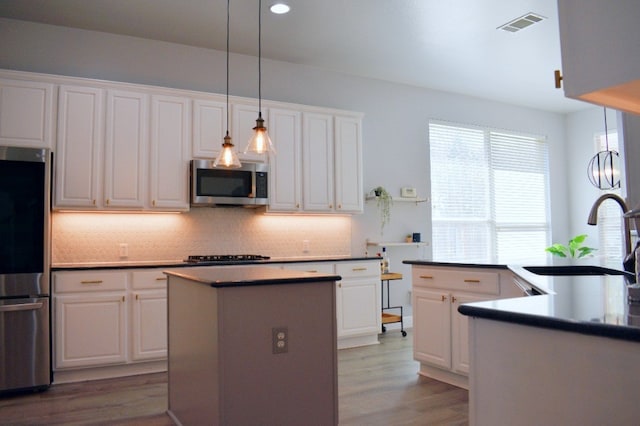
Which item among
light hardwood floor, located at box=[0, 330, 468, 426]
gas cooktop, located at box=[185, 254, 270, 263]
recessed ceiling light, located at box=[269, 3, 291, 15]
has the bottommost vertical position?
light hardwood floor, located at box=[0, 330, 468, 426]

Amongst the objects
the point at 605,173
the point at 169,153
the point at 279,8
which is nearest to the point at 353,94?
the point at 279,8

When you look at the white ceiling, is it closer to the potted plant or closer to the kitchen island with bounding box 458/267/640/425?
the potted plant

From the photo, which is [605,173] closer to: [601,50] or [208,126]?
[208,126]

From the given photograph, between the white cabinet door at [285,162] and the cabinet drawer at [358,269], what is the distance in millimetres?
747

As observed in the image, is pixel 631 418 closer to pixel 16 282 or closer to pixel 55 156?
pixel 16 282

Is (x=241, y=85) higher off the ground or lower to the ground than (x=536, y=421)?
higher

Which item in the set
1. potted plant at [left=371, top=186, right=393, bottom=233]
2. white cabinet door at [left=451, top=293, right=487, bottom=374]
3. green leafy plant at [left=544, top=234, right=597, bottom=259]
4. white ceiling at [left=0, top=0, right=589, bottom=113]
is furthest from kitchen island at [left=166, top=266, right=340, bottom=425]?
green leafy plant at [left=544, top=234, right=597, bottom=259]

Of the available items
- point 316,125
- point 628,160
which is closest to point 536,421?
point 628,160

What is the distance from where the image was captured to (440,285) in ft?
12.6

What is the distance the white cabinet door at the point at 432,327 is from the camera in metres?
3.78

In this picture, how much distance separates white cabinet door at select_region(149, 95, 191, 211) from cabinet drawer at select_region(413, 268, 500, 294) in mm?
2201

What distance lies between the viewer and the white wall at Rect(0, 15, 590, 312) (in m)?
4.55

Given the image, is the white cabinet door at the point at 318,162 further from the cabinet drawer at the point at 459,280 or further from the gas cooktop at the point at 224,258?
the cabinet drawer at the point at 459,280

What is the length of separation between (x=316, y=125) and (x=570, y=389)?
176 inches
